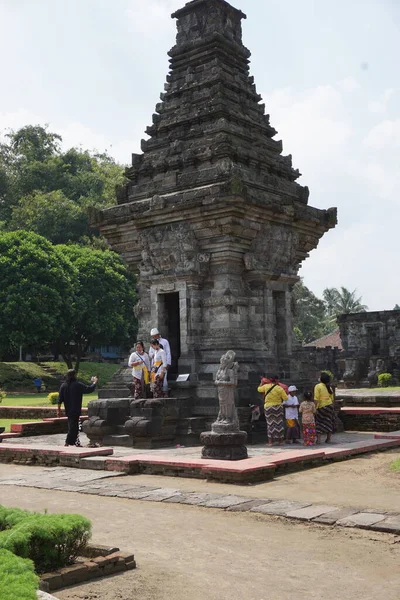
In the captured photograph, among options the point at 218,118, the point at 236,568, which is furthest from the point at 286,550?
the point at 218,118

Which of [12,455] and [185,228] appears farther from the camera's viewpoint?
[185,228]

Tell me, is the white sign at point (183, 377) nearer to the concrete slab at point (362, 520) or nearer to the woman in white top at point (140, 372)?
the woman in white top at point (140, 372)

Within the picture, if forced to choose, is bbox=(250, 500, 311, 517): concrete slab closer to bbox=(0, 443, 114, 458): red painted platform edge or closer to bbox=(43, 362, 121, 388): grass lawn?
bbox=(0, 443, 114, 458): red painted platform edge

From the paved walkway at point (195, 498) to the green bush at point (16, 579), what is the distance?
3.36 m

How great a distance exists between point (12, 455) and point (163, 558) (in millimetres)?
7233

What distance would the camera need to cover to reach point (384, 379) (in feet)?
117

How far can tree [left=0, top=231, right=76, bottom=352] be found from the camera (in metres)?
35.7

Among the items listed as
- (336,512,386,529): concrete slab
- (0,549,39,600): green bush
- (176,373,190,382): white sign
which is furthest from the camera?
(176,373,190,382): white sign

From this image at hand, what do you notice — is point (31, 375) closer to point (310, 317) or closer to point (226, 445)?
point (226, 445)

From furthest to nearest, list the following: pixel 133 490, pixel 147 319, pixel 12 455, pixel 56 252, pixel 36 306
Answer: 1. pixel 56 252
2. pixel 36 306
3. pixel 147 319
4. pixel 12 455
5. pixel 133 490

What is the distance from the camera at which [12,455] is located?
39.5 feet

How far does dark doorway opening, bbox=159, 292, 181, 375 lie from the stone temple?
3 centimetres

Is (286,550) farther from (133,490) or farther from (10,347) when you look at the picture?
(10,347)

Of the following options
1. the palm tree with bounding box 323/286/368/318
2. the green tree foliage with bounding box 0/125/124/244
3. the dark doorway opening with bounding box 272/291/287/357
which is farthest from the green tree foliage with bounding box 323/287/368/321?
the dark doorway opening with bounding box 272/291/287/357
